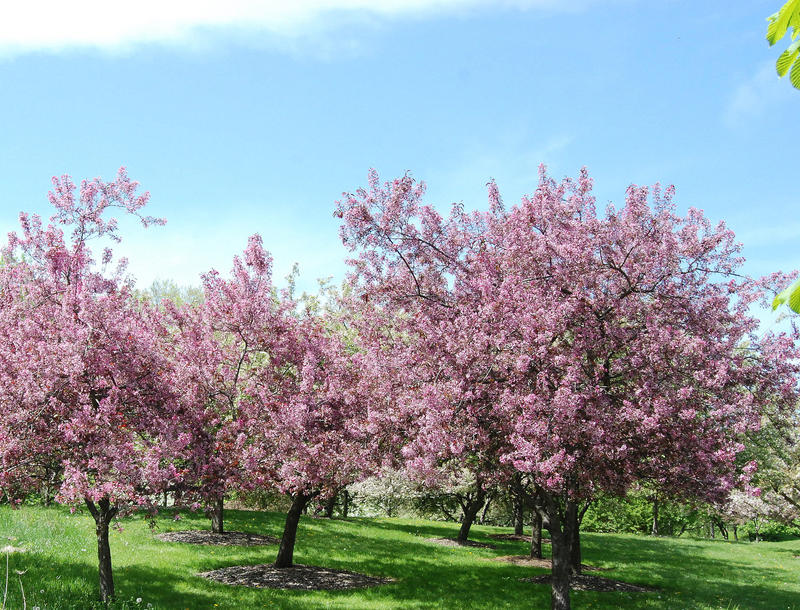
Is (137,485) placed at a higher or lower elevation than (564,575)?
higher

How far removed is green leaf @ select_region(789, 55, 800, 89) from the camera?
312 centimetres

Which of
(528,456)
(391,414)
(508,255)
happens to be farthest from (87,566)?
(508,255)

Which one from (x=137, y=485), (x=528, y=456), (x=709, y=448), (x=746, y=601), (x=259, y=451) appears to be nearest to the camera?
(x=137, y=485)

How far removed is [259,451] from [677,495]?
9.14m

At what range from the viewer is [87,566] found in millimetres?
13531

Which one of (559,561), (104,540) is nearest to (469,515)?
(559,561)

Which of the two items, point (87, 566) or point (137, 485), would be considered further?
point (87, 566)

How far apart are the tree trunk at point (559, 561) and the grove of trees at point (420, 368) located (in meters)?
0.05

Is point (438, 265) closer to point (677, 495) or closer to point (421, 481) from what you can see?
point (421, 481)

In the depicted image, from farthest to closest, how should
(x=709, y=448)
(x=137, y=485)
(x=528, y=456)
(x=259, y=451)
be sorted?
(x=259, y=451), (x=709, y=448), (x=528, y=456), (x=137, y=485)

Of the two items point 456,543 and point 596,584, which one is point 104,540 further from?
point 456,543

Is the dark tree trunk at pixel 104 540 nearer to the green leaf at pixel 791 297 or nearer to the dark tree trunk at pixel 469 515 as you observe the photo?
the green leaf at pixel 791 297

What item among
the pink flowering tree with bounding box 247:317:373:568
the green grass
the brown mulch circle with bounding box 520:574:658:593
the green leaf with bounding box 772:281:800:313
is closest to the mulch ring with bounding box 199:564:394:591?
the green grass

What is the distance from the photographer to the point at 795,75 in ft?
10.3
